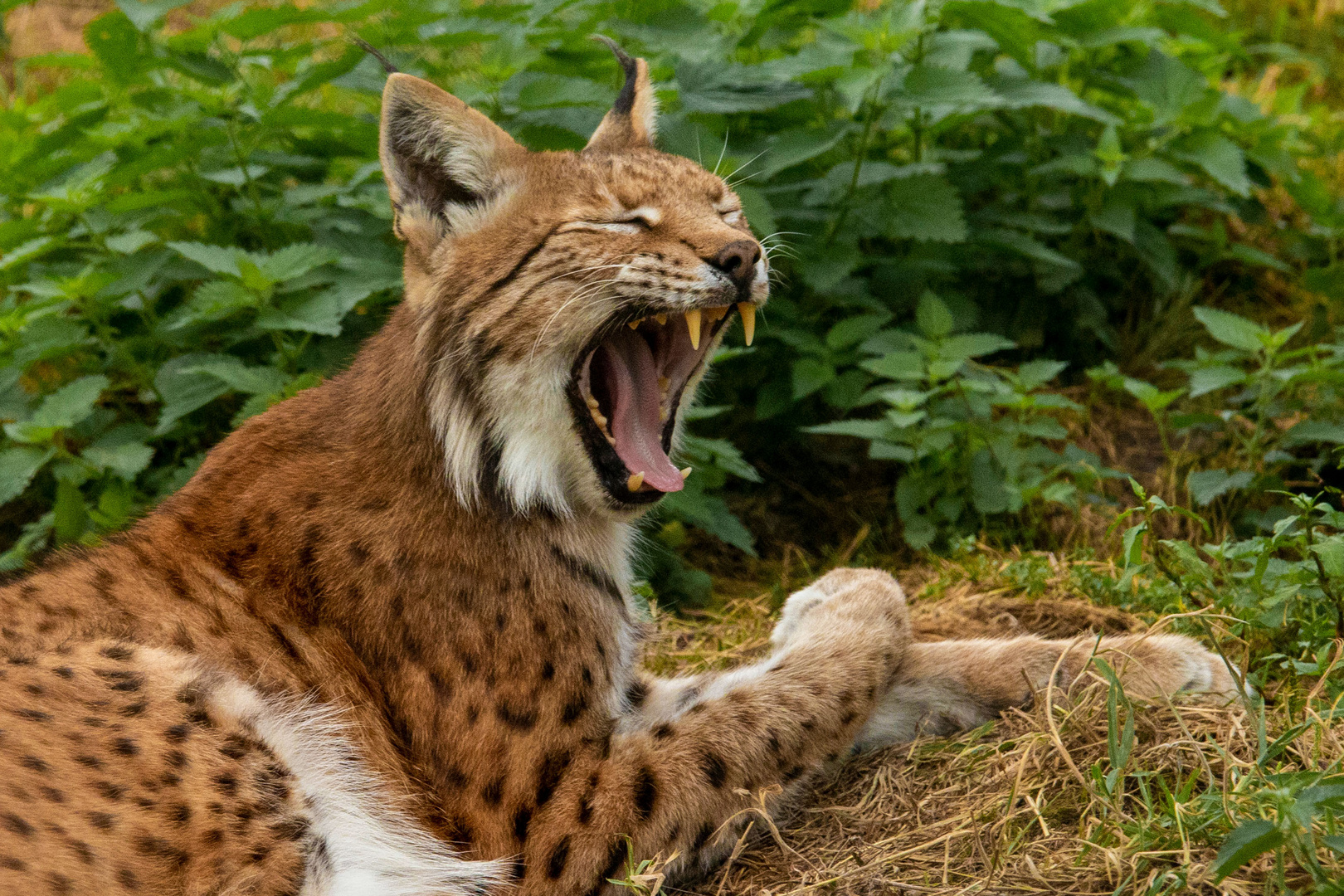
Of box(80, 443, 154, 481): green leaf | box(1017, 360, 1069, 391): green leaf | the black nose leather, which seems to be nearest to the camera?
the black nose leather

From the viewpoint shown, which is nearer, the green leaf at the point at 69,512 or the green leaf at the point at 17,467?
the green leaf at the point at 17,467

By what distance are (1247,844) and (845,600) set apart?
161cm

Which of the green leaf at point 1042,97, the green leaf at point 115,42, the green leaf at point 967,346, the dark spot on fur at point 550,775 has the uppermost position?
the green leaf at point 115,42

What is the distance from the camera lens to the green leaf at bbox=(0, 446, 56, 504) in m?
4.36

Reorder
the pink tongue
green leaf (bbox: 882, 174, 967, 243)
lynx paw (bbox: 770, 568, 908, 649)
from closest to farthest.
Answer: the pink tongue < lynx paw (bbox: 770, 568, 908, 649) < green leaf (bbox: 882, 174, 967, 243)

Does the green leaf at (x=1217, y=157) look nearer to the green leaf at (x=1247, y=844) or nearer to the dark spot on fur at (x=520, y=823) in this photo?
the green leaf at (x=1247, y=844)

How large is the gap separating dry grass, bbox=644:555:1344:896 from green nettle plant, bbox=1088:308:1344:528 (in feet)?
5.11

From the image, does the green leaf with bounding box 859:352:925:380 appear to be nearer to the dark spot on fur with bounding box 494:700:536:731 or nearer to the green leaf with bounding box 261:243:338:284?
the green leaf with bounding box 261:243:338:284

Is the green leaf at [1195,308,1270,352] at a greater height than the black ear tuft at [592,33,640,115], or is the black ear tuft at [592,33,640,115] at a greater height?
the black ear tuft at [592,33,640,115]

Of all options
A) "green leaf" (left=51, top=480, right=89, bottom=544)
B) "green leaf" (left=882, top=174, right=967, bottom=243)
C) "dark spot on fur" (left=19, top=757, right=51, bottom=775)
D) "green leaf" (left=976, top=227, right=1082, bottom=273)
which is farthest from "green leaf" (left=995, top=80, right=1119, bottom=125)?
"dark spot on fur" (left=19, top=757, right=51, bottom=775)

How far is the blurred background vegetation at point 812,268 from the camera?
4.61 meters

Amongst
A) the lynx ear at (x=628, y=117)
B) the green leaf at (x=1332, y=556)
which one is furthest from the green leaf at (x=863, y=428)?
the green leaf at (x=1332, y=556)

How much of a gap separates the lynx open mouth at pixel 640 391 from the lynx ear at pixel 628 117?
612mm

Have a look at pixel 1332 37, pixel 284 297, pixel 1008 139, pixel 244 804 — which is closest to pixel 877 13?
pixel 1008 139
